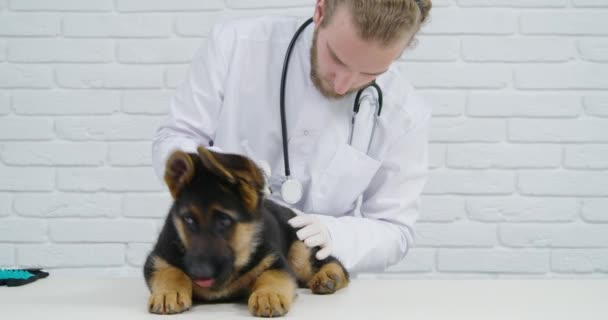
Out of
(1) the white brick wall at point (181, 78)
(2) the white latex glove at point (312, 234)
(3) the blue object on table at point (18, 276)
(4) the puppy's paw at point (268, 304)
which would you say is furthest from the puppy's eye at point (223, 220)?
(1) the white brick wall at point (181, 78)

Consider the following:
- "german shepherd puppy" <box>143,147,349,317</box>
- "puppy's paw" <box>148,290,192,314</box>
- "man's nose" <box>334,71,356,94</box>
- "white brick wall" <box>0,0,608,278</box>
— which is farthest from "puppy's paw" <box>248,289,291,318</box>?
"white brick wall" <box>0,0,608,278</box>

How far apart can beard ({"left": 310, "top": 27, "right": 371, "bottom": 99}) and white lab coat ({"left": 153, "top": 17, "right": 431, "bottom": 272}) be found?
3cm

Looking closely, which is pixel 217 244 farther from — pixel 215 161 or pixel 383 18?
pixel 383 18

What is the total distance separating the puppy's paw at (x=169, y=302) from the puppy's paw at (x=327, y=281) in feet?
1.05

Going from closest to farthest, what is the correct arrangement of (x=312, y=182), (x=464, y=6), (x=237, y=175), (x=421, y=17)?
1. (x=237, y=175)
2. (x=421, y=17)
3. (x=312, y=182)
4. (x=464, y=6)

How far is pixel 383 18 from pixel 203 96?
1.99ft

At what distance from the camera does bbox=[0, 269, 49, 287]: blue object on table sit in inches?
63.4

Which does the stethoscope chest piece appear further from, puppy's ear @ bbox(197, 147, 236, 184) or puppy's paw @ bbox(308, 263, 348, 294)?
puppy's ear @ bbox(197, 147, 236, 184)

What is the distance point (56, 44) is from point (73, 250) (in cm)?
73

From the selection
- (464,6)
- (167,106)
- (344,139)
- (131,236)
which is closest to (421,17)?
(344,139)

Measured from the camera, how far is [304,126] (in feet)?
6.33

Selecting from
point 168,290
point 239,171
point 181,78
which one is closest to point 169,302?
point 168,290

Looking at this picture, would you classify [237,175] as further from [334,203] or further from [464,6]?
[464,6]

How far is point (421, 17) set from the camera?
1706 millimetres
